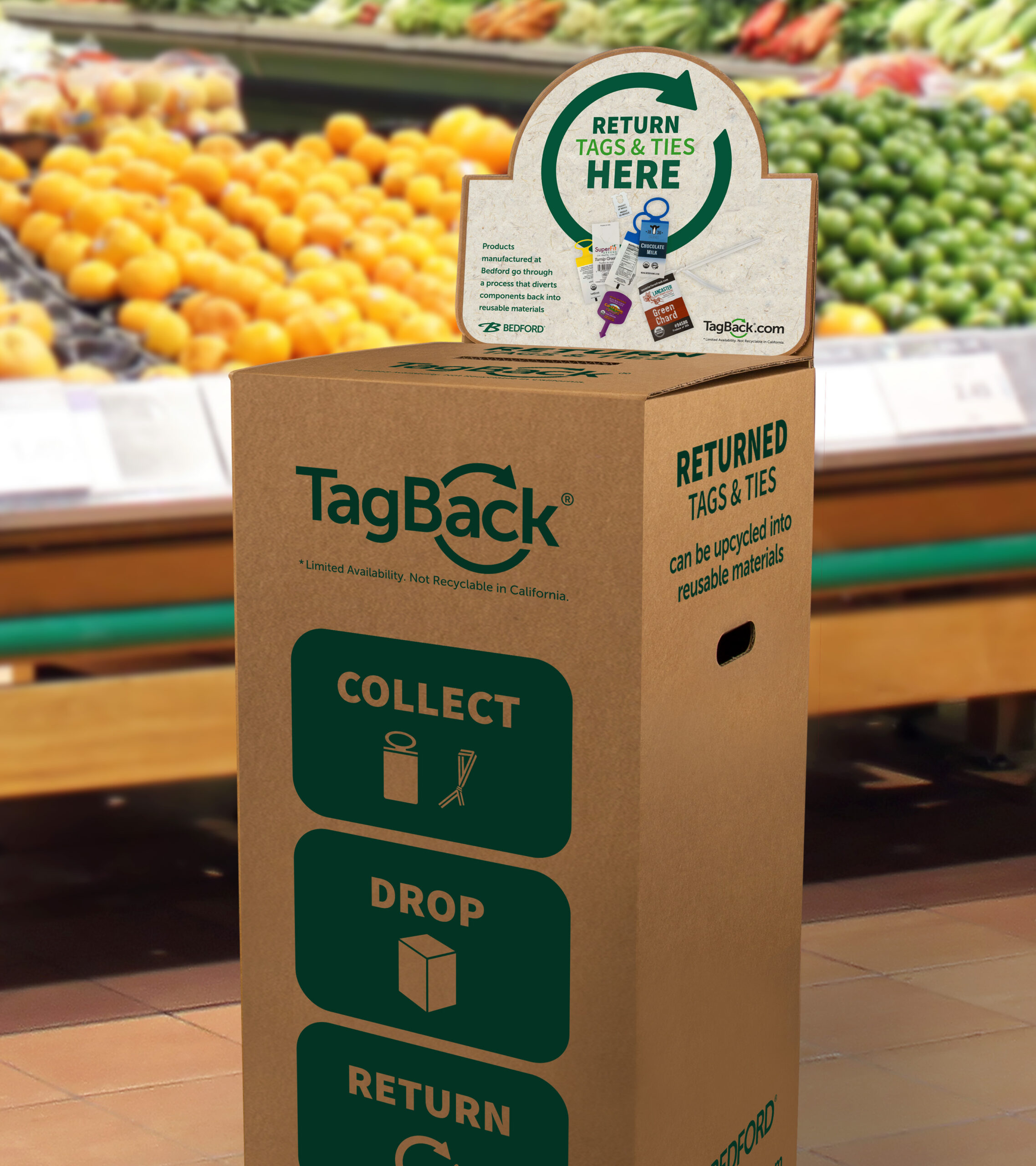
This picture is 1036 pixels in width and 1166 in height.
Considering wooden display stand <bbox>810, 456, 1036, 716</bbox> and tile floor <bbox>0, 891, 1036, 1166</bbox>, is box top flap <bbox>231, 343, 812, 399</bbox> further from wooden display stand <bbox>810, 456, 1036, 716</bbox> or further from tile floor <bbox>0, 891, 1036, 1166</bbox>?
wooden display stand <bbox>810, 456, 1036, 716</bbox>

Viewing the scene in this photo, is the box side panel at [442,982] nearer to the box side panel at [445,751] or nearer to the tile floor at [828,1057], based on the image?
the box side panel at [445,751]

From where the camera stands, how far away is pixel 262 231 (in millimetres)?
3383

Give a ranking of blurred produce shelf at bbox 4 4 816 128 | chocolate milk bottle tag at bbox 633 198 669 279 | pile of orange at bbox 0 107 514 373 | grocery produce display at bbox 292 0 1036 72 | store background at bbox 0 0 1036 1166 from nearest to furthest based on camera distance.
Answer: chocolate milk bottle tag at bbox 633 198 669 279
store background at bbox 0 0 1036 1166
pile of orange at bbox 0 107 514 373
blurred produce shelf at bbox 4 4 816 128
grocery produce display at bbox 292 0 1036 72

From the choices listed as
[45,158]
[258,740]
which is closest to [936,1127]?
[258,740]

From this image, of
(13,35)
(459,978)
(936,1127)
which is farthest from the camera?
(13,35)

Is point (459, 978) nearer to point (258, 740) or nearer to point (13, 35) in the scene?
point (258, 740)

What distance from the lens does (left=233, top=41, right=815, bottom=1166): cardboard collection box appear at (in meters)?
1.25

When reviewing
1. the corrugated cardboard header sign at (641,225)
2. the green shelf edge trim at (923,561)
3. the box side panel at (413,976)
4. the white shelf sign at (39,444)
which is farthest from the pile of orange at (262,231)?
the box side panel at (413,976)

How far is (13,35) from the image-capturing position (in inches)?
127

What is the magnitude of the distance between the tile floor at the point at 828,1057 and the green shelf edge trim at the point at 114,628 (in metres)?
0.56

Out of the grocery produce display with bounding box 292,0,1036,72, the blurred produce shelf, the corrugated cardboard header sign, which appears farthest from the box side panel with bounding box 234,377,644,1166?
the grocery produce display with bounding box 292,0,1036,72

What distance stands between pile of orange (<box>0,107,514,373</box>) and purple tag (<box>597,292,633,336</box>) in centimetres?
162

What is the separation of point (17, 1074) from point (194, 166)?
184 centimetres

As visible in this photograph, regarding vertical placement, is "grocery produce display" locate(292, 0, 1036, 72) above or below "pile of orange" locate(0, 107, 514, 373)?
above
